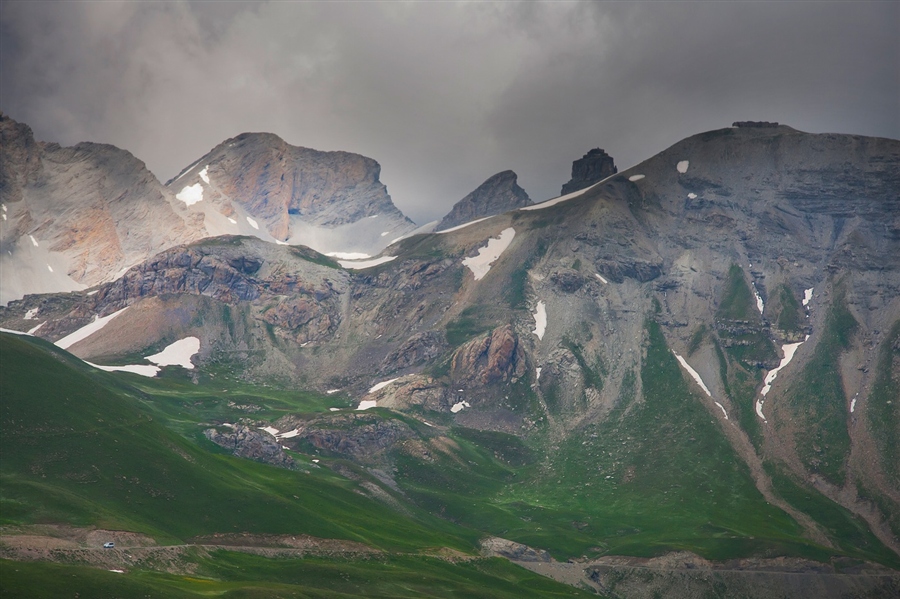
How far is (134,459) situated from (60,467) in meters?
17.0

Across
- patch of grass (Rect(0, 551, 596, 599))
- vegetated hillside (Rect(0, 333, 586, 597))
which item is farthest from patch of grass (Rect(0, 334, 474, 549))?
patch of grass (Rect(0, 551, 596, 599))

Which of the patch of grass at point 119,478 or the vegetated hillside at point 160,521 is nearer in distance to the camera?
the vegetated hillside at point 160,521

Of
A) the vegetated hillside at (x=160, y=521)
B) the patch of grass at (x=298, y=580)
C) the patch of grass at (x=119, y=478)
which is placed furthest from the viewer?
the patch of grass at (x=119, y=478)

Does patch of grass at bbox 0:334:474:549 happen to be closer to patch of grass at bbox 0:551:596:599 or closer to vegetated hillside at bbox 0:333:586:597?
vegetated hillside at bbox 0:333:586:597

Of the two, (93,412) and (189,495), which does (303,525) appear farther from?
(93,412)

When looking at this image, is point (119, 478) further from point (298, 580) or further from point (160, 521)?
point (298, 580)

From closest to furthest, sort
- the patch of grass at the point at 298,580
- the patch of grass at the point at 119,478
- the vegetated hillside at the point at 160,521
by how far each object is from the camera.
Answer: the patch of grass at the point at 298,580 → the vegetated hillside at the point at 160,521 → the patch of grass at the point at 119,478

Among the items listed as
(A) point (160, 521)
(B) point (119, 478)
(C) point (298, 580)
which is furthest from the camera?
(B) point (119, 478)

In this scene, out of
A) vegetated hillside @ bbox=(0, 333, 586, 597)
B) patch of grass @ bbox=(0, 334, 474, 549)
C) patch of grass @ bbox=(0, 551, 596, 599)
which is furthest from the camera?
patch of grass @ bbox=(0, 334, 474, 549)

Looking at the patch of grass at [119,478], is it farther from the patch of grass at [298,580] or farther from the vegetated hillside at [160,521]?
the patch of grass at [298,580]

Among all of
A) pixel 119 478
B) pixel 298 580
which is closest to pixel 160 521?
pixel 119 478

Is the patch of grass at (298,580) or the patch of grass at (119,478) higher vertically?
the patch of grass at (119,478)

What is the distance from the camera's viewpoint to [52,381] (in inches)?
6988

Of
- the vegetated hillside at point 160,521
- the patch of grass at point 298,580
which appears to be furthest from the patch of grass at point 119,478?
the patch of grass at point 298,580
